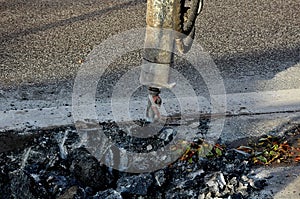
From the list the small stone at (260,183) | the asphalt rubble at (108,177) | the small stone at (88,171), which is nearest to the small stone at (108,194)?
the asphalt rubble at (108,177)

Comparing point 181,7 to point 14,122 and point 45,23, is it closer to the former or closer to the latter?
point 14,122

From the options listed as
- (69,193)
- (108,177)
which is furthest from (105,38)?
(69,193)

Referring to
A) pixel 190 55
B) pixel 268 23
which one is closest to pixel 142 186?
pixel 190 55

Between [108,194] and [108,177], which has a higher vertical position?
[108,177]

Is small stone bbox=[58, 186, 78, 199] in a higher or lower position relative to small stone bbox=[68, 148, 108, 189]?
lower

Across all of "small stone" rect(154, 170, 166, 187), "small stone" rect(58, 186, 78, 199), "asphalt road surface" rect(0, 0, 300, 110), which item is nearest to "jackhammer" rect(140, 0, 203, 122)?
"small stone" rect(154, 170, 166, 187)

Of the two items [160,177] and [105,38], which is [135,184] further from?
[105,38]

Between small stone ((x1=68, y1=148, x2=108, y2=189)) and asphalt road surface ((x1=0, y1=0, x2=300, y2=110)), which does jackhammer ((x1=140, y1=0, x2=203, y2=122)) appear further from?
asphalt road surface ((x1=0, y1=0, x2=300, y2=110))

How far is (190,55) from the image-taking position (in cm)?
558

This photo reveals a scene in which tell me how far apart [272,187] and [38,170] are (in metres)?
1.64

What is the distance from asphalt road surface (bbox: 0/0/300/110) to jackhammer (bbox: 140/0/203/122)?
1.22m

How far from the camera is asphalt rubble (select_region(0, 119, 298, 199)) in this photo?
3311 mm

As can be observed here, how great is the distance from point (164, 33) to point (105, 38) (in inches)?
105

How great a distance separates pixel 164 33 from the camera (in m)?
3.36
